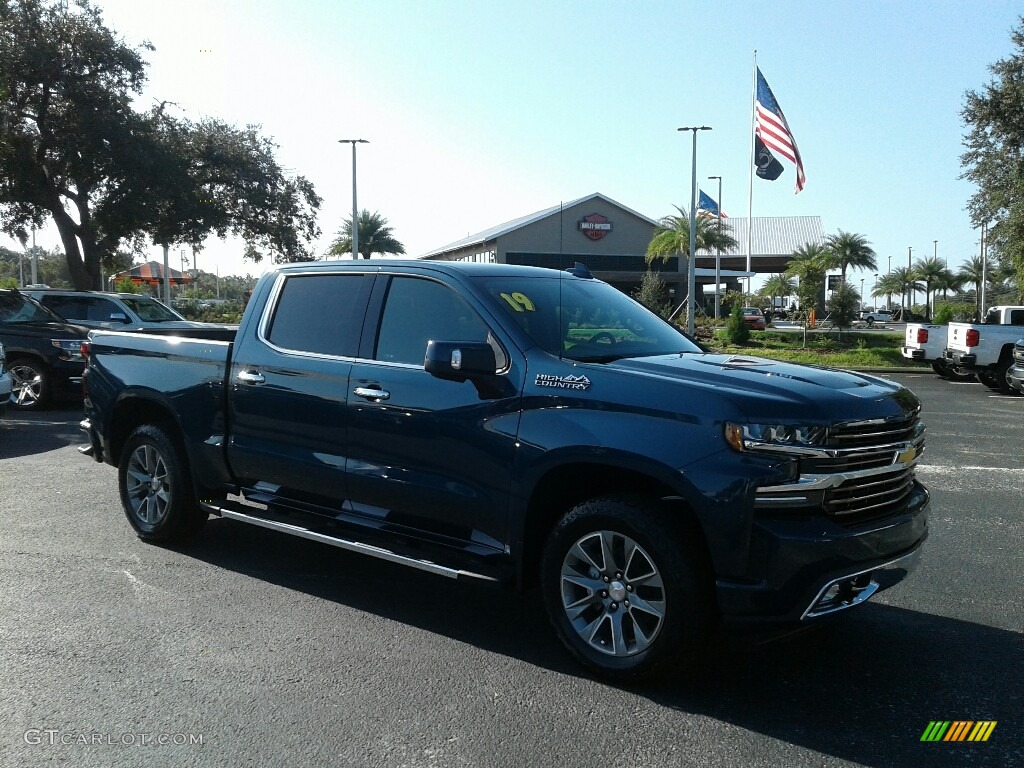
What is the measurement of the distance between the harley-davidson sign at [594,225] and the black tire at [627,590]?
182 feet

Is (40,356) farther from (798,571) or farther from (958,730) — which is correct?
(958,730)

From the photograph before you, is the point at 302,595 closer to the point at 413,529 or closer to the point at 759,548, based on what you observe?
the point at 413,529

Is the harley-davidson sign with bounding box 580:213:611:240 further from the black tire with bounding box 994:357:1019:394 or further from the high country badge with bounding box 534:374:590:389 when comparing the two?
the high country badge with bounding box 534:374:590:389

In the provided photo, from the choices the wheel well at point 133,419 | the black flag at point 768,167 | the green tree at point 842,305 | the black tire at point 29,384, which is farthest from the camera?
the black flag at point 768,167

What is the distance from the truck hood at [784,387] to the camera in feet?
12.4

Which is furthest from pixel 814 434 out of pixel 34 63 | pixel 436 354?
pixel 34 63

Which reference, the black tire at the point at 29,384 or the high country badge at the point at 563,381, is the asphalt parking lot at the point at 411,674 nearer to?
the high country badge at the point at 563,381

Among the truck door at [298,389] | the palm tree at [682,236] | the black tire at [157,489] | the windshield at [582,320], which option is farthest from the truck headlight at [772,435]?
the palm tree at [682,236]

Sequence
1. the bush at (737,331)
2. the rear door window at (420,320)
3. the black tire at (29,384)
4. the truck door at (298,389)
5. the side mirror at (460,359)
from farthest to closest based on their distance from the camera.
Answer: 1. the bush at (737,331)
2. the black tire at (29,384)
3. the truck door at (298,389)
4. the rear door window at (420,320)
5. the side mirror at (460,359)

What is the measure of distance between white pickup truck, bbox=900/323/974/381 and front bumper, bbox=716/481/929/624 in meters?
16.7

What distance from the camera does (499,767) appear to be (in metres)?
3.41

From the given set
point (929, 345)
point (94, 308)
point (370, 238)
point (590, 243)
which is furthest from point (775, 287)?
point (94, 308)

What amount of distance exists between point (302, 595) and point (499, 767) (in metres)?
2.27

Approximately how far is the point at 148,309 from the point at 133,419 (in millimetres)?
10374
